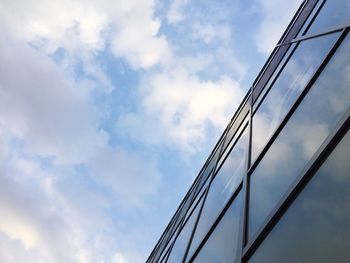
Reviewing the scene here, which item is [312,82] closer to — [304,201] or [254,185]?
[254,185]

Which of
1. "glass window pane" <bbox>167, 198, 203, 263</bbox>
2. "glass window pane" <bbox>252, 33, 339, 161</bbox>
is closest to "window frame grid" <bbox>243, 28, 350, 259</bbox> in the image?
"glass window pane" <bbox>252, 33, 339, 161</bbox>

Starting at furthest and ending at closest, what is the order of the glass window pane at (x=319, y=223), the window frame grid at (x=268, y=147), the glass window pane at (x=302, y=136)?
the glass window pane at (x=302, y=136), the window frame grid at (x=268, y=147), the glass window pane at (x=319, y=223)

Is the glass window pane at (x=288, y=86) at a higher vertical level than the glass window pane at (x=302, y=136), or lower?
higher

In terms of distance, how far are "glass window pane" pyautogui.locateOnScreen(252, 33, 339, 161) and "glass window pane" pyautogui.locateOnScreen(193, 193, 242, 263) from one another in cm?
88

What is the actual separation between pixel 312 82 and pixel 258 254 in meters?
2.42

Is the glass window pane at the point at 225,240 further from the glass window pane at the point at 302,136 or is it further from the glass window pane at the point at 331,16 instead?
the glass window pane at the point at 331,16

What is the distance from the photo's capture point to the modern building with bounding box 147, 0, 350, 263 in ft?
10.0

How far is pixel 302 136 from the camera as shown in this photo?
4.25 metres

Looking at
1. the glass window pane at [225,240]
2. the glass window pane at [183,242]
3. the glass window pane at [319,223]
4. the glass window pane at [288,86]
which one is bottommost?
the glass window pane at [319,223]

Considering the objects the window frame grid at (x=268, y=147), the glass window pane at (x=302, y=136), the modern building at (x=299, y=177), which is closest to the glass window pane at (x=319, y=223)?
the modern building at (x=299, y=177)

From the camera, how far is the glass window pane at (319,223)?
9.08ft

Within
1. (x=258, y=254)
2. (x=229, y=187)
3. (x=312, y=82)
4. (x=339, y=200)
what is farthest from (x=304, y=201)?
(x=229, y=187)

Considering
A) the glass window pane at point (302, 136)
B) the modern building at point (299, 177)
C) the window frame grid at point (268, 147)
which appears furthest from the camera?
the glass window pane at point (302, 136)

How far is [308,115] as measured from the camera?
4492mm
